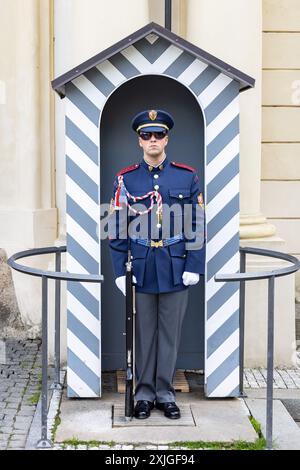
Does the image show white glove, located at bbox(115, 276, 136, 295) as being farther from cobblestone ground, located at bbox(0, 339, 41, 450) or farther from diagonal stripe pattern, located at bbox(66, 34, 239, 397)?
cobblestone ground, located at bbox(0, 339, 41, 450)

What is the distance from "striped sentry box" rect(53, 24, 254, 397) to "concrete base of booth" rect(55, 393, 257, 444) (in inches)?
4.8

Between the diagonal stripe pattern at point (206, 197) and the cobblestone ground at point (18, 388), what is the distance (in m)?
0.36

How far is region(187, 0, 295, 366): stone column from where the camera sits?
5.85 metres

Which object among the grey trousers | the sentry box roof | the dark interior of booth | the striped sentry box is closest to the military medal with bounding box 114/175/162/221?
the striped sentry box

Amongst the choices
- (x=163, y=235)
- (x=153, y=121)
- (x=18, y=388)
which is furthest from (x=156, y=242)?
(x=18, y=388)

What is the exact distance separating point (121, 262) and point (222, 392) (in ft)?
3.75

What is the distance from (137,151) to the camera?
17.0 feet

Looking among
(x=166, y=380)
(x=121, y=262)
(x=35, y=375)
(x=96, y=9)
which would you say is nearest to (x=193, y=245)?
(x=121, y=262)

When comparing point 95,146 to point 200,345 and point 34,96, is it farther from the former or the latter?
point 34,96

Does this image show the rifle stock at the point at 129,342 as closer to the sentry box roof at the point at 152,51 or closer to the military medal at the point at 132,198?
the military medal at the point at 132,198

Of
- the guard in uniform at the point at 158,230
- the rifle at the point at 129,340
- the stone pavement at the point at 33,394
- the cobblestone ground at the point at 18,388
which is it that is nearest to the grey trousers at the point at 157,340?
the guard in uniform at the point at 158,230

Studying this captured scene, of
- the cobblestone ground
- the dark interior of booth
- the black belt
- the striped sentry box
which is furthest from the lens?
the dark interior of booth
